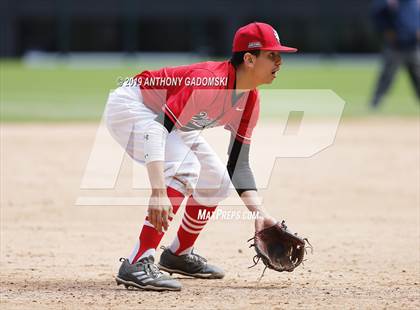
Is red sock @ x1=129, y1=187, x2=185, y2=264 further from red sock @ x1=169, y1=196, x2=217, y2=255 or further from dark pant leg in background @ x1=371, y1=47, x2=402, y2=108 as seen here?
dark pant leg in background @ x1=371, y1=47, x2=402, y2=108

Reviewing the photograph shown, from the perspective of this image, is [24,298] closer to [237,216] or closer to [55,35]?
[237,216]

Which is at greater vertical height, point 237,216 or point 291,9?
point 237,216

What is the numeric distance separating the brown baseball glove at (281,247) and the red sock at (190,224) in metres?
0.36

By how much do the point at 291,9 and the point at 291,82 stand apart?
42.1 ft

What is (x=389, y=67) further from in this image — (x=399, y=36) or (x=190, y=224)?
(x=190, y=224)

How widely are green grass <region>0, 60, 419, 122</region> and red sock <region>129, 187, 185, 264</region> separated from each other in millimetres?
10031

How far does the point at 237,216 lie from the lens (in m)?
Answer: 8.59

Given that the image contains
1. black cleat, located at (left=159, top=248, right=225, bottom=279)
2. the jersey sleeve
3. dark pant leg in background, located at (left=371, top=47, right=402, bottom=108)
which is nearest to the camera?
the jersey sleeve

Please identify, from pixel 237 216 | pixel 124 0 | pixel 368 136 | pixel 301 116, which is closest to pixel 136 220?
pixel 237 216

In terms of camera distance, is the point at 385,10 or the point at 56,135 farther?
the point at 385,10

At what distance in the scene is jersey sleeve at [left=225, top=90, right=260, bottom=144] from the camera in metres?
5.84

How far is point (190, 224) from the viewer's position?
20.1 ft
